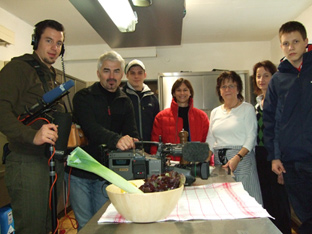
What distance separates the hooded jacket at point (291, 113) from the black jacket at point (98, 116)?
2.95 ft

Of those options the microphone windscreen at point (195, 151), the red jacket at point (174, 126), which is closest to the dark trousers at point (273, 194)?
the red jacket at point (174, 126)

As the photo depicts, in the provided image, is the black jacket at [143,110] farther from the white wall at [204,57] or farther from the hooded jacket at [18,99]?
the white wall at [204,57]

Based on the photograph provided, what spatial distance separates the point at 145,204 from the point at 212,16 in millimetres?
3357

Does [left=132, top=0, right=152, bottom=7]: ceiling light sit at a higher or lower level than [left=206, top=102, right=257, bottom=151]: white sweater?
higher

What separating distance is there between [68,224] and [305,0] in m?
3.89

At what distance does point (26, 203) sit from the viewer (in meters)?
1.23

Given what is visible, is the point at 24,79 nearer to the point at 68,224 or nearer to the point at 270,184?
the point at 270,184

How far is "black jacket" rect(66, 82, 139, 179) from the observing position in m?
1.50

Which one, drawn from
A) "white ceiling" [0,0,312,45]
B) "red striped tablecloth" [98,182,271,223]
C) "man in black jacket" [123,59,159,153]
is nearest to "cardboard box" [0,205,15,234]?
"man in black jacket" [123,59,159,153]

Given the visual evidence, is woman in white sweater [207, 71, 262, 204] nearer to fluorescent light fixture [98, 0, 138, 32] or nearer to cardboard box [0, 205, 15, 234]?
fluorescent light fixture [98, 0, 138, 32]

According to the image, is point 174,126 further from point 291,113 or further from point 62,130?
point 62,130

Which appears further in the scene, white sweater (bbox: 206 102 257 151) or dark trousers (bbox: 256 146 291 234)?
dark trousers (bbox: 256 146 291 234)

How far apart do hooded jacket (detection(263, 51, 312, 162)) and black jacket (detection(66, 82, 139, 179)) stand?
0.90 metres

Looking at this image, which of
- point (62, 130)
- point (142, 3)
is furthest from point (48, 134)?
point (142, 3)
